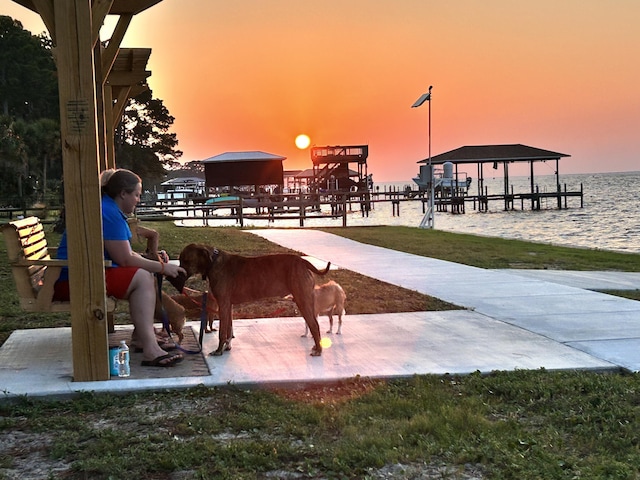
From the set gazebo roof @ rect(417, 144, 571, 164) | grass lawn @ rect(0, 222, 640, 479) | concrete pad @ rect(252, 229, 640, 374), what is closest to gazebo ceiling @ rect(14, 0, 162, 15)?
grass lawn @ rect(0, 222, 640, 479)

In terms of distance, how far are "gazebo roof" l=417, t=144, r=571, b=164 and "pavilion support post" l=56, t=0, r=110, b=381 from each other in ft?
193

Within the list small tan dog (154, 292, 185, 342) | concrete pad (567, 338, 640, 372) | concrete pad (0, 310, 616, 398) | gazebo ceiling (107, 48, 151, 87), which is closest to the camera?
concrete pad (0, 310, 616, 398)

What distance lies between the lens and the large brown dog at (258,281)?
15.9ft

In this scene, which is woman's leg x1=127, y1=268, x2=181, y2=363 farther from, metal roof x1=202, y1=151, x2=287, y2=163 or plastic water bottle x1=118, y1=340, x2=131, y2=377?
metal roof x1=202, y1=151, x2=287, y2=163

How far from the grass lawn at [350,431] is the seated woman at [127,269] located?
61 centimetres

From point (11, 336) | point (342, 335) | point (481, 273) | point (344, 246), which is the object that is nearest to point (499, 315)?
point (342, 335)

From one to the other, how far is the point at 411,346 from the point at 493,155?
5971 cm

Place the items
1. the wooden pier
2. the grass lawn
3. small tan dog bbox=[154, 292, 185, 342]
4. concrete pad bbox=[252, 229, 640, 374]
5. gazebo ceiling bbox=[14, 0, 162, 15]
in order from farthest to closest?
the wooden pier → gazebo ceiling bbox=[14, 0, 162, 15] → concrete pad bbox=[252, 229, 640, 374] → small tan dog bbox=[154, 292, 185, 342] → the grass lawn

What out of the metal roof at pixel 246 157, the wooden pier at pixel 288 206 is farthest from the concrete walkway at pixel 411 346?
the metal roof at pixel 246 157

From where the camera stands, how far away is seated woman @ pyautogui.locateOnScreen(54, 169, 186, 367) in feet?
14.4

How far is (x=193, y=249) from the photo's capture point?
4.77 metres

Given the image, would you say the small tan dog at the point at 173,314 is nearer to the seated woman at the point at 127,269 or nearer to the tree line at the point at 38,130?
the seated woman at the point at 127,269

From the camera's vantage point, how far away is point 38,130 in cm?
3241

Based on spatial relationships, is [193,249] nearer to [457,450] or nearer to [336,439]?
[336,439]
